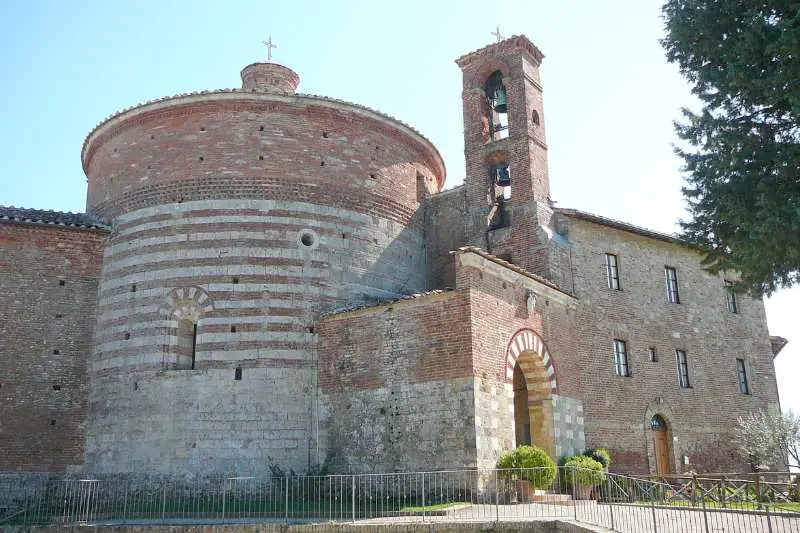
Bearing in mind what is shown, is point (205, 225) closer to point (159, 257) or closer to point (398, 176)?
point (159, 257)

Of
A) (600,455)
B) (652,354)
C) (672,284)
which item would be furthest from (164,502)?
(672,284)

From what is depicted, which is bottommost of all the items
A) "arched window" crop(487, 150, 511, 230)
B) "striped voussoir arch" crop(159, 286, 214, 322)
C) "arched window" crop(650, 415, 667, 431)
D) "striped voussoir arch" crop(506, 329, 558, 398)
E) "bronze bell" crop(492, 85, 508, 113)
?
"arched window" crop(650, 415, 667, 431)

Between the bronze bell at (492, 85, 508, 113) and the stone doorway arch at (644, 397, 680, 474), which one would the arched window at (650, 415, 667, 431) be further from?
the bronze bell at (492, 85, 508, 113)

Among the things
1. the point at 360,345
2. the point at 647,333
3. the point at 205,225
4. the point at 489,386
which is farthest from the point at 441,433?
the point at 647,333

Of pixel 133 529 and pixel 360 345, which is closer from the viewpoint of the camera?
pixel 133 529

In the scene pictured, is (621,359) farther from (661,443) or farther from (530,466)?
(530,466)

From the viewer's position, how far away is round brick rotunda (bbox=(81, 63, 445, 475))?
60.5 ft

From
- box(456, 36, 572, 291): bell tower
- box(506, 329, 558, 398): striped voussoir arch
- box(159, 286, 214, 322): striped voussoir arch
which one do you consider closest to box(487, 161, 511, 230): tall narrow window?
box(456, 36, 572, 291): bell tower

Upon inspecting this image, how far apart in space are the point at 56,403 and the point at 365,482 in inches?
333

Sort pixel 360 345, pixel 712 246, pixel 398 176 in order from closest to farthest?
pixel 712 246 < pixel 360 345 < pixel 398 176

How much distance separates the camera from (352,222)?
20.9 m

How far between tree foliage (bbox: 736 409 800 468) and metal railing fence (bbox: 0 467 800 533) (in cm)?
683

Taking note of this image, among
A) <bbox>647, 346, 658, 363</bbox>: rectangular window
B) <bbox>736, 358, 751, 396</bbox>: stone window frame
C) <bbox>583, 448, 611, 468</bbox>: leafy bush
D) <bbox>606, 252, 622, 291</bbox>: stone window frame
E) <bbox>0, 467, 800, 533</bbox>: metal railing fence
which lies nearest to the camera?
<bbox>0, 467, 800, 533</bbox>: metal railing fence

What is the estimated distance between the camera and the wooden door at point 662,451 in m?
23.1
